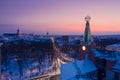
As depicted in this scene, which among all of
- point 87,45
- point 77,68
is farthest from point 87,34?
point 77,68

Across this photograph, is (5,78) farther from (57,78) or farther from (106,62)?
(106,62)

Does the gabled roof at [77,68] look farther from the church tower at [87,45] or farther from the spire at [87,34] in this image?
the spire at [87,34]

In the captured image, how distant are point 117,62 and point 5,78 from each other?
66.8 feet

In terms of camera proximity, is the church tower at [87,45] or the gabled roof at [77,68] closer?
the gabled roof at [77,68]

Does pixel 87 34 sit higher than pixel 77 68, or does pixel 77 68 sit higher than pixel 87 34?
pixel 87 34

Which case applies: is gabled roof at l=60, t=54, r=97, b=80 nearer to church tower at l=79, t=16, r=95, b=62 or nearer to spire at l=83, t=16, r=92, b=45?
church tower at l=79, t=16, r=95, b=62

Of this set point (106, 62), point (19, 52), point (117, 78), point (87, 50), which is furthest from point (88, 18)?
point (19, 52)

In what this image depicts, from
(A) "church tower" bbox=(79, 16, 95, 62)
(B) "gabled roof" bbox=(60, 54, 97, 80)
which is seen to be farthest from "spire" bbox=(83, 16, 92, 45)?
Answer: (B) "gabled roof" bbox=(60, 54, 97, 80)

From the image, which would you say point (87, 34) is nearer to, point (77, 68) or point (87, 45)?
point (87, 45)

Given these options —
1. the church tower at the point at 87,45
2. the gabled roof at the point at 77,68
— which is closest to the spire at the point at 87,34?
the church tower at the point at 87,45

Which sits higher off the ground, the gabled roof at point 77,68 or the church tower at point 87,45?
the church tower at point 87,45

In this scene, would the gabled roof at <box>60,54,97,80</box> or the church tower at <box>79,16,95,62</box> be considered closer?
the gabled roof at <box>60,54,97,80</box>

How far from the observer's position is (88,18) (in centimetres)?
2730

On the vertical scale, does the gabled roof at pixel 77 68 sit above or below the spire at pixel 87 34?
below
